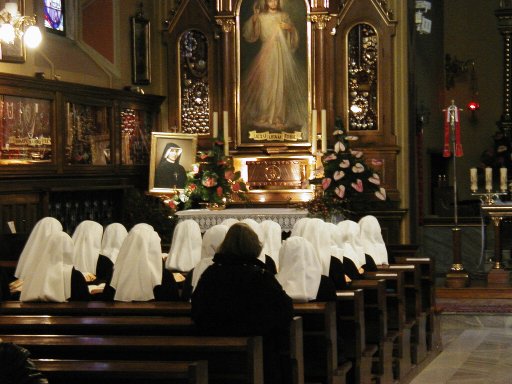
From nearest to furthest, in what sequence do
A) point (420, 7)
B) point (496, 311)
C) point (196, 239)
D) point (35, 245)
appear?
point (35, 245) → point (196, 239) → point (496, 311) → point (420, 7)

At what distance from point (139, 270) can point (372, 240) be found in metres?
3.63

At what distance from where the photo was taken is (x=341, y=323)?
29.2 feet

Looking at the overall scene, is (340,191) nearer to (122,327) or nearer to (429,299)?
(429,299)

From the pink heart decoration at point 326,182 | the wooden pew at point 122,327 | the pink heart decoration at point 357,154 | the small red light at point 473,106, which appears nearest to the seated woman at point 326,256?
the wooden pew at point 122,327

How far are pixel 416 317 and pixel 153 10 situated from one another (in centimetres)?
856

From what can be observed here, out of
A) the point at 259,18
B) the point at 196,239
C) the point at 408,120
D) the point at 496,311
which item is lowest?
the point at 496,311

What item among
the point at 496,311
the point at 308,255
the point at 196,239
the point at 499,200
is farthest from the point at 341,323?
the point at 499,200

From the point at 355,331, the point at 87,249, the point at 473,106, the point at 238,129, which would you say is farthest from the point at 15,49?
the point at 473,106

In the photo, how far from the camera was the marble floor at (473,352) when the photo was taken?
10352 mm

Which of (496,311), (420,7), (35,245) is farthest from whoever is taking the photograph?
(420,7)

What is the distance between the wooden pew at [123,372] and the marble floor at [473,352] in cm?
499

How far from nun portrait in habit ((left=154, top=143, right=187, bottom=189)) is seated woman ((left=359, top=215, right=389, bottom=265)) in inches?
218

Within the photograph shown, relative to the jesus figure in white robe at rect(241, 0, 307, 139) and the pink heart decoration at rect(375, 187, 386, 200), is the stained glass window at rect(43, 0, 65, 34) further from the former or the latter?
the pink heart decoration at rect(375, 187, 386, 200)

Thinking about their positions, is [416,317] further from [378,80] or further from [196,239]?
[378,80]
